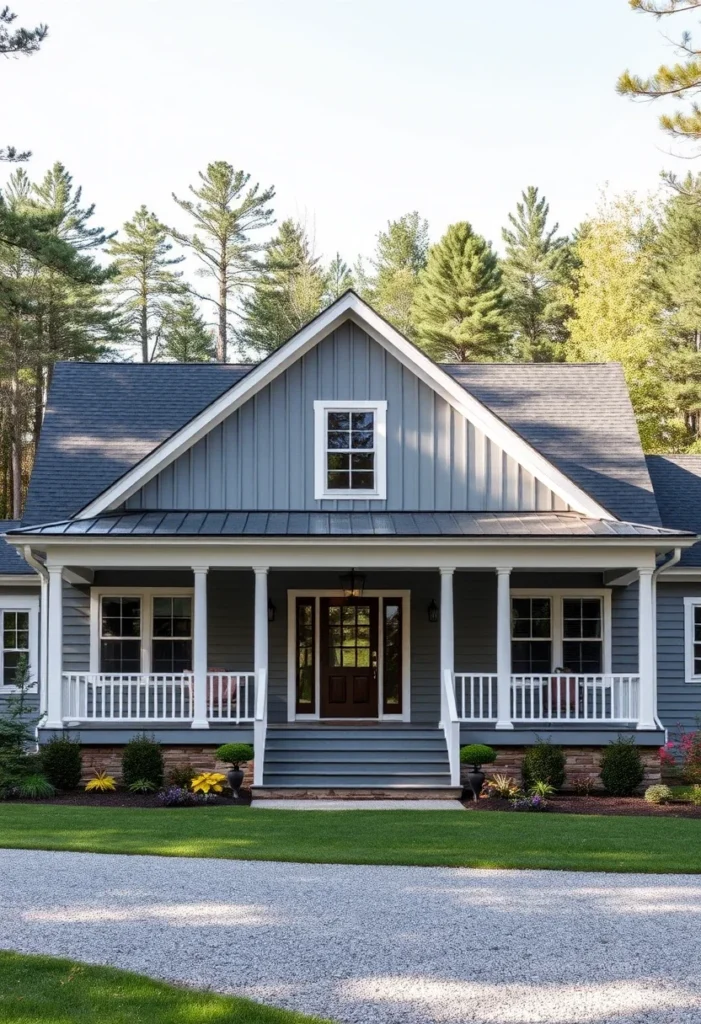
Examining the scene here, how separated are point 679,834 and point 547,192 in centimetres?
4008

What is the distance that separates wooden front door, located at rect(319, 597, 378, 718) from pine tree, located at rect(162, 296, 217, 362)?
2909 cm

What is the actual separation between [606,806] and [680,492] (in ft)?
24.6

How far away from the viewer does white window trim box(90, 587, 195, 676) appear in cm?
1755

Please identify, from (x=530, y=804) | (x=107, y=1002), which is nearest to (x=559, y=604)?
(x=530, y=804)

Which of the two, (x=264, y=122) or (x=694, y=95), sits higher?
(x=264, y=122)

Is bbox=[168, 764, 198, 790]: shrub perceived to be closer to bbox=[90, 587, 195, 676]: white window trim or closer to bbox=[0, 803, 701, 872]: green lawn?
bbox=[0, 803, 701, 872]: green lawn

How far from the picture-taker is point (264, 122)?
2653 cm

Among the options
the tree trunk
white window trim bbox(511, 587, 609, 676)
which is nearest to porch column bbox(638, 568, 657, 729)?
white window trim bbox(511, 587, 609, 676)

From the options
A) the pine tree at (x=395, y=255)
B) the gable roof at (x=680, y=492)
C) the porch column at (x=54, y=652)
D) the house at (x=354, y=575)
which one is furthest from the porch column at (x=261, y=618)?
the pine tree at (x=395, y=255)

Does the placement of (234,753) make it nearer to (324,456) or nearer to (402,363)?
(324,456)

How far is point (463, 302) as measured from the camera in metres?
42.1

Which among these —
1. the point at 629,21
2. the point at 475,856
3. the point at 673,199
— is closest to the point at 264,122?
the point at 629,21

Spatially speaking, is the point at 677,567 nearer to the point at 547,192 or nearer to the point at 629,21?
the point at 629,21

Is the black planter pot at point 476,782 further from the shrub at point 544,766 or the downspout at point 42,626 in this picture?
the downspout at point 42,626
